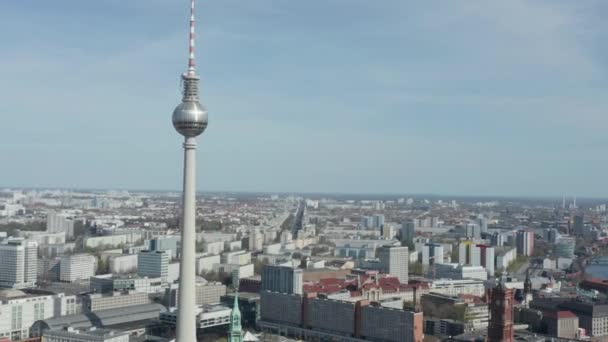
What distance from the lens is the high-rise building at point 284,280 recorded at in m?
38.7

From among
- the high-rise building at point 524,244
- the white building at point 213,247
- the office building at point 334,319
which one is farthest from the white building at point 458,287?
the high-rise building at point 524,244

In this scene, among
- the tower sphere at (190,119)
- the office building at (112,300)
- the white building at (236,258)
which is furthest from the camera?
the white building at (236,258)

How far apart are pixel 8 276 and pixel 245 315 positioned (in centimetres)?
1705

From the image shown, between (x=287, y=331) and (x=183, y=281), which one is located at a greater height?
(x=183, y=281)

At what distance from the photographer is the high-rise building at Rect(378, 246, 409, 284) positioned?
5103 cm

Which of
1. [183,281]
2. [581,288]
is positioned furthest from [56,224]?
[183,281]

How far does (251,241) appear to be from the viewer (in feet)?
221

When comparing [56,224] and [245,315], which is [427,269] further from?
[56,224]

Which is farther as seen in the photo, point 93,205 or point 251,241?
point 93,205

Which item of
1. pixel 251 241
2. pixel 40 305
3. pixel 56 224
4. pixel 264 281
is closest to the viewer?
pixel 40 305

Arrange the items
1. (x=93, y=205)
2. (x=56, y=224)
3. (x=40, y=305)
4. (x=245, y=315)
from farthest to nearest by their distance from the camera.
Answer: (x=93, y=205)
(x=56, y=224)
(x=245, y=315)
(x=40, y=305)

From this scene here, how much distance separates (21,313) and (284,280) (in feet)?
42.0

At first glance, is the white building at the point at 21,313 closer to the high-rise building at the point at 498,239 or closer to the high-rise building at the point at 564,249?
the high-rise building at the point at 564,249

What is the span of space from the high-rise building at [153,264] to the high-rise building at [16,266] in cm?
661
